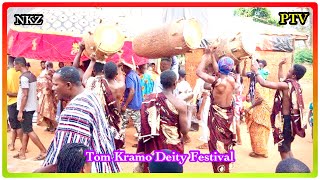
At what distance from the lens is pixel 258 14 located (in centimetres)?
466

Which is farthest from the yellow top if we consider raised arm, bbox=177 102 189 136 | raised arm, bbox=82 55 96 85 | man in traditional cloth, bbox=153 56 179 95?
raised arm, bbox=177 102 189 136

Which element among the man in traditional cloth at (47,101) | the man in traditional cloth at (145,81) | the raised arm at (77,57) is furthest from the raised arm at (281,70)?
the man in traditional cloth at (47,101)

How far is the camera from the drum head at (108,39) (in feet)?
15.9

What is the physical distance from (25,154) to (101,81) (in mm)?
1037

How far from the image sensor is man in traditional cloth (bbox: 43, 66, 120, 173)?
401cm

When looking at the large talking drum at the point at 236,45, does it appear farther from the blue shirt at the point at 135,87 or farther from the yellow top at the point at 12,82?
the yellow top at the point at 12,82

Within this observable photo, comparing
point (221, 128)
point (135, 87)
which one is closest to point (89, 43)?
point (135, 87)

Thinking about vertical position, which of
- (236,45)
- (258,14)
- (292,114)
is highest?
(258,14)

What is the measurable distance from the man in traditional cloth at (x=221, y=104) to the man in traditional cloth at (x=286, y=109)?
0.29 m

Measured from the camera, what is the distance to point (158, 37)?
4781mm

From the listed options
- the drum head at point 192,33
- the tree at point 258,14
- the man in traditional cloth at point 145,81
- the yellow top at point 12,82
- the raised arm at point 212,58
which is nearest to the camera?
the tree at point 258,14

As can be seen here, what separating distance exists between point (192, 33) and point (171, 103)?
69 cm

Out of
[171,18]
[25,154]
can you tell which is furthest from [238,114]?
[25,154]

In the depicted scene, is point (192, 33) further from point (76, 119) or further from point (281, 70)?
point (76, 119)
